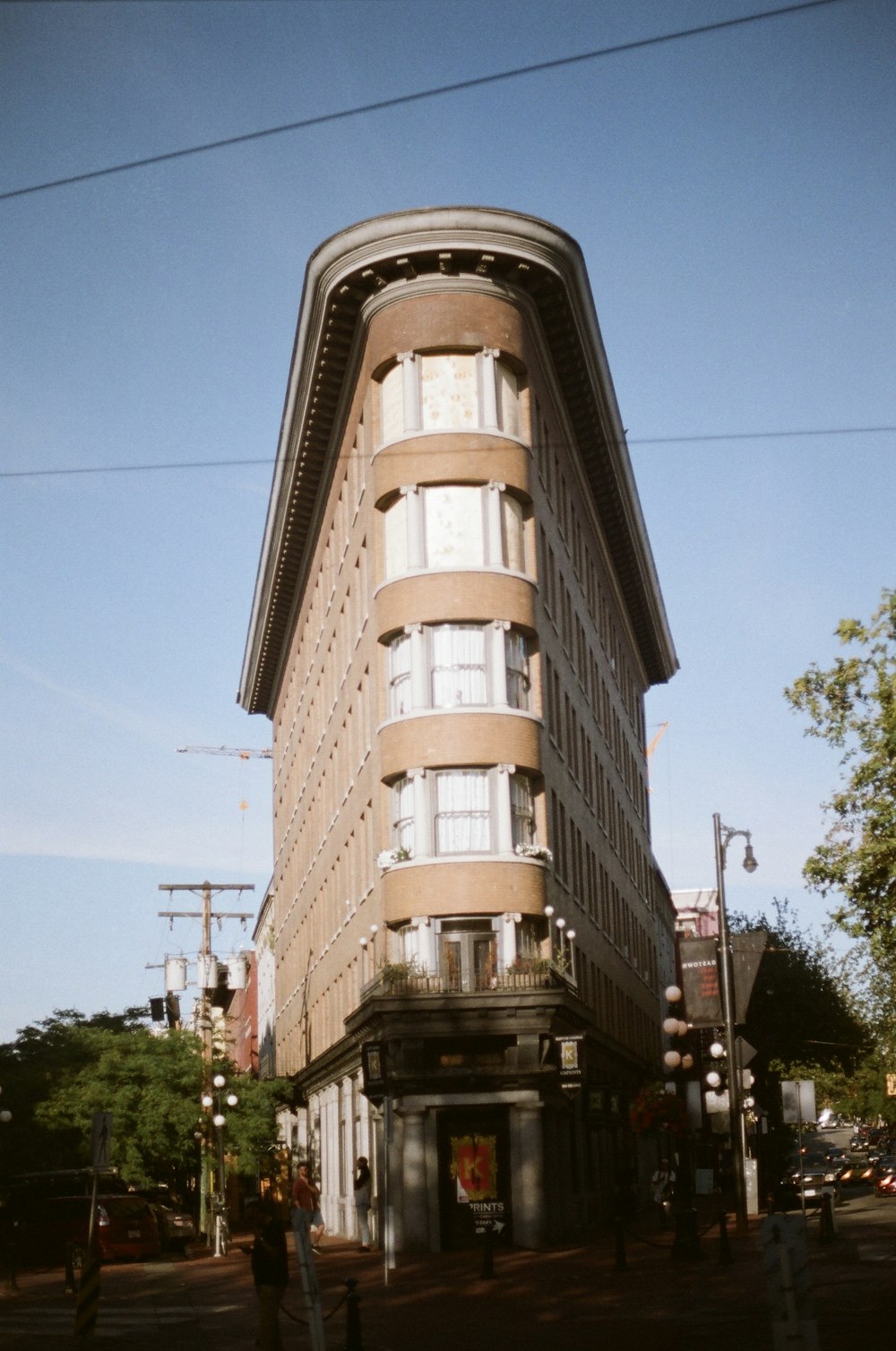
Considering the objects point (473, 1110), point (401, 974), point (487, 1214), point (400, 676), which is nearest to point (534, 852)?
point (401, 974)

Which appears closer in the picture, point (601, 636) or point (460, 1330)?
point (460, 1330)

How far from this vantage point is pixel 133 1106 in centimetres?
5541

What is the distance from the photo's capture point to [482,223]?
129ft

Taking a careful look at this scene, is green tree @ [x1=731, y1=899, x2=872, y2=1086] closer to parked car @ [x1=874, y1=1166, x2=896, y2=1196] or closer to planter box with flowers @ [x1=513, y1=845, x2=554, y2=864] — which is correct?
parked car @ [x1=874, y1=1166, x2=896, y2=1196]

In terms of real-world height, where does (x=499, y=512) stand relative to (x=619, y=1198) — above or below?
above

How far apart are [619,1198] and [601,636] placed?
26864mm

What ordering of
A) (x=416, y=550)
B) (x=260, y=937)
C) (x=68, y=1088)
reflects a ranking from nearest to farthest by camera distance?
(x=416, y=550) < (x=68, y=1088) < (x=260, y=937)

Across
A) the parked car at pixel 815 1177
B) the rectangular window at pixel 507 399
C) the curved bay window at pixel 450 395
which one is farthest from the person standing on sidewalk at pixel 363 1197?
A: the rectangular window at pixel 507 399

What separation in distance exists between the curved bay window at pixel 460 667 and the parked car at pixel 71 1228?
13.8 metres

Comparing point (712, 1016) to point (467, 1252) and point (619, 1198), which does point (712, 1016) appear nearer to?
point (619, 1198)

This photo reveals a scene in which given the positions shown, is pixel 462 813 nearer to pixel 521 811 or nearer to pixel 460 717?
pixel 521 811

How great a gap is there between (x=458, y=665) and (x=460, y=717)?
140 centimetres

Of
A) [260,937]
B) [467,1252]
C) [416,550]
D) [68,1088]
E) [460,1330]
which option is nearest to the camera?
[460,1330]

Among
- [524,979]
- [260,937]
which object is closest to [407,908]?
[524,979]
